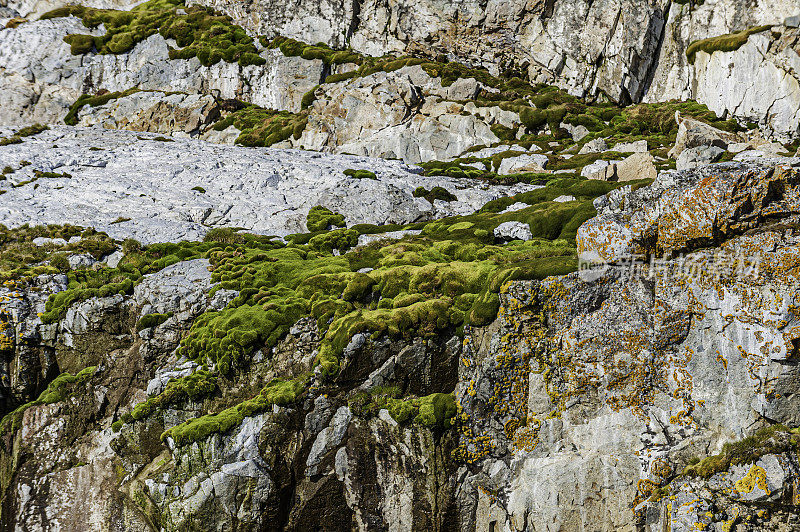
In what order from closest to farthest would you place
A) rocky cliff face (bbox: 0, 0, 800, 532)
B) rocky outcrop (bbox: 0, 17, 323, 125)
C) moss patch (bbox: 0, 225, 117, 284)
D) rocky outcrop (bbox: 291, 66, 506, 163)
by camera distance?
1. rocky cliff face (bbox: 0, 0, 800, 532)
2. moss patch (bbox: 0, 225, 117, 284)
3. rocky outcrop (bbox: 291, 66, 506, 163)
4. rocky outcrop (bbox: 0, 17, 323, 125)

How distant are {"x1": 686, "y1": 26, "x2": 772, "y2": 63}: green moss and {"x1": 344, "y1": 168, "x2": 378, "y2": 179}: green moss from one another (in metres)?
42.6

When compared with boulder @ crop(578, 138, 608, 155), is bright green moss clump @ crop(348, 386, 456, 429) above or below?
below

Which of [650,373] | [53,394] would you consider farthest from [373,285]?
[53,394]

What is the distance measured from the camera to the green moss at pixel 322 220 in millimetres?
35500

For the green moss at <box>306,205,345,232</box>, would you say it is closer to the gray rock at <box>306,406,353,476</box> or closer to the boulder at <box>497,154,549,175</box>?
the boulder at <box>497,154,549,175</box>

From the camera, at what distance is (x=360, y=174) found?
142ft

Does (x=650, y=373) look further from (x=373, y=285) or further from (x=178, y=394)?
(x=178, y=394)

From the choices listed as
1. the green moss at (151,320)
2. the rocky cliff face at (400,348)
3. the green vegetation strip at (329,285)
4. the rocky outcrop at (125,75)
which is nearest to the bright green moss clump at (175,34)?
the rocky outcrop at (125,75)

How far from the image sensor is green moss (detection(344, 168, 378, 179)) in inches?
1698

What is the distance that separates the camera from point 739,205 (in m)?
14.3

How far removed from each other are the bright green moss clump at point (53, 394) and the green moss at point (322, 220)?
1670cm

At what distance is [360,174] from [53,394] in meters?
27.4

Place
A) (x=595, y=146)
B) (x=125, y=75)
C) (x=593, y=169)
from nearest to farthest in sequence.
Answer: (x=593, y=169) → (x=595, y=146) → (x=125, y=75)

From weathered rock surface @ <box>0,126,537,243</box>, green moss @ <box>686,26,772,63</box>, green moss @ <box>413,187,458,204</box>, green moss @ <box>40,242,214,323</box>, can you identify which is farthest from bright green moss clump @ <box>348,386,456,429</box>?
green moss @ <box>686,26,772,63</box>
